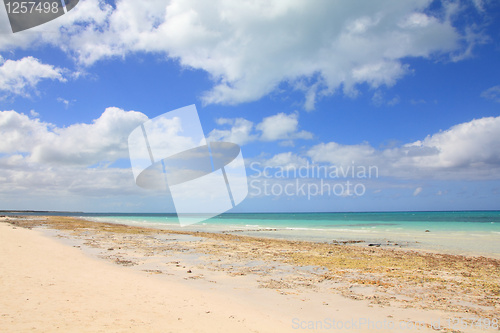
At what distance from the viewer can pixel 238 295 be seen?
27.0 feet

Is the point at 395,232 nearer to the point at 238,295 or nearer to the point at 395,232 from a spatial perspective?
the point at 395,232

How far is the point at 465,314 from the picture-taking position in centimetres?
686

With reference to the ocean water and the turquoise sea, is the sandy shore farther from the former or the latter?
the turquoise sea

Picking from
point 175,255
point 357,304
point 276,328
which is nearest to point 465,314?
point 357,304

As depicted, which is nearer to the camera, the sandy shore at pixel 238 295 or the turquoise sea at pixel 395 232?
the sandy shore at pixel 238 295

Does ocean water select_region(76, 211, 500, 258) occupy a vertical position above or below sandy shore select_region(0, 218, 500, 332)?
below

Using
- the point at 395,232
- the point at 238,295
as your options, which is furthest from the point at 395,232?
the point at 238,295

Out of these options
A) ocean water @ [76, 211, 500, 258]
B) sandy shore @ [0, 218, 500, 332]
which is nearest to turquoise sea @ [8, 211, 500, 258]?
ocean water @ [76, 211, 500, 258]

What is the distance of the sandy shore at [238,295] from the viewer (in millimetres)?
5848

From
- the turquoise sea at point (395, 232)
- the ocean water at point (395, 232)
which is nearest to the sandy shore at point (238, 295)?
the ocean water at point (395, 232)

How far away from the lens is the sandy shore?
19.2 ft

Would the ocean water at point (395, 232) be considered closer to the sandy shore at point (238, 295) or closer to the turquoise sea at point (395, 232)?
the turquoise sea at point (395, 232)

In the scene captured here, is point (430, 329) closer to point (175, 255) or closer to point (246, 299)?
point (246, 299)

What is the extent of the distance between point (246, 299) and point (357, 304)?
290 cm
